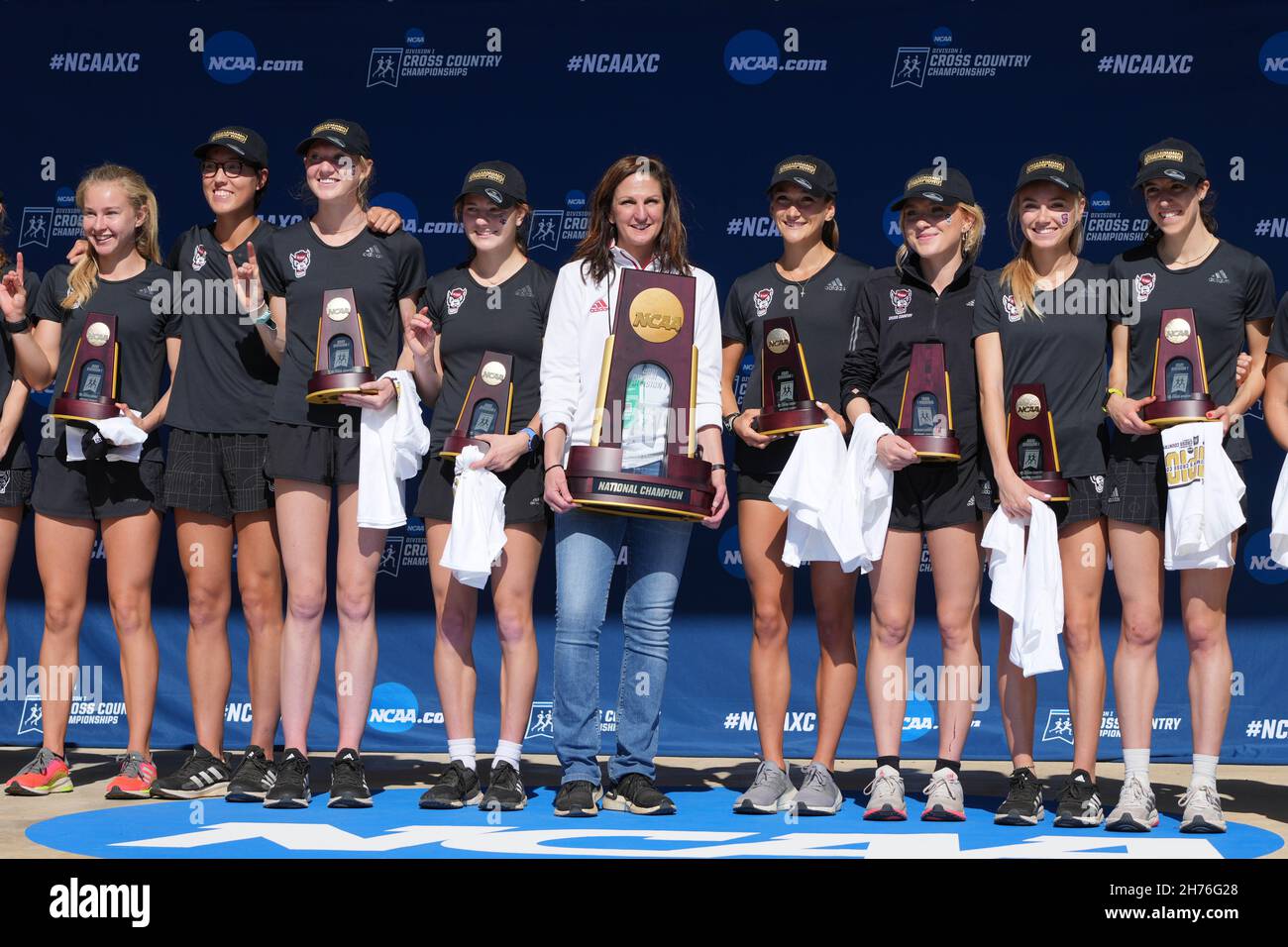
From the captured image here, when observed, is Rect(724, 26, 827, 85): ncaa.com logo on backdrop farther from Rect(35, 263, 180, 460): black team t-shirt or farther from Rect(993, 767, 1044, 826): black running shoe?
Rect(993, 767, 1044, 826): black running shoe

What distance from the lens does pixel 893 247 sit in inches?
246

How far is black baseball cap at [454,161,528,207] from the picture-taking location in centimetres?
454

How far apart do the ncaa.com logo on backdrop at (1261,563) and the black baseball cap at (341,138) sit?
147 inches

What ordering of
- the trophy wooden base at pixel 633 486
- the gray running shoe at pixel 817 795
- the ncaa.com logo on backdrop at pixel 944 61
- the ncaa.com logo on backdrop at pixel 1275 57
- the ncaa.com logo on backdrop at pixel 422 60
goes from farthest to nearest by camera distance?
the ncaa.com logo on backdrop at pixel 422 60 < the ncaa.com logo on backdrop at pixel 944 61 < the ncaa.com logo on backdrop at pixel 1275 57 < the gray running shoe at pixel 817 795 < the trophy wooden base at pixel 633 486

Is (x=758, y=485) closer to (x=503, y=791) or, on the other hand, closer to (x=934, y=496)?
(x=934, y=496)

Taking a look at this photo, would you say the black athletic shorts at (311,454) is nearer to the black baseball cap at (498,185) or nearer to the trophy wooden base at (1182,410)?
the black baseball cap at (498,185)

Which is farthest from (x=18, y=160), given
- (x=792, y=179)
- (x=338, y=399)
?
(x=792, y=179)

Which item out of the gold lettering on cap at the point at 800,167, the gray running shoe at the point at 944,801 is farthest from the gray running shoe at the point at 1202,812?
the gold lettering on cap at the point at 800,167

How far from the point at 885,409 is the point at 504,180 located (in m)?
1.32

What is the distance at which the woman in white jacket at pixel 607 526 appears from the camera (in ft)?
14.3

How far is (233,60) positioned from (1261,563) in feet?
15.1

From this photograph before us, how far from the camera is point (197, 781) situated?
4.75m

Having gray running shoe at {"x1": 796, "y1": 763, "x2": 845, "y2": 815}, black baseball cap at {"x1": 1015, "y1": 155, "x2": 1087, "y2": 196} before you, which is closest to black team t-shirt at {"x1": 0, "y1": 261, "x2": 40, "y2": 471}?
gray running shoe at {"x1": 796, "y1": 763, "x2": 845, "y2": 815}

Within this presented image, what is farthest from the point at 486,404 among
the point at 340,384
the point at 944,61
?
the point at 944,61
